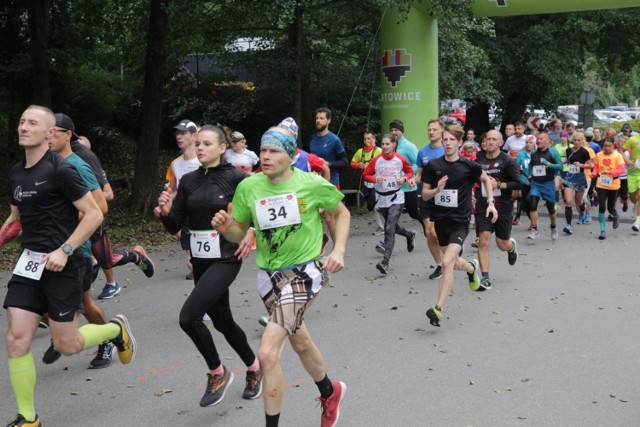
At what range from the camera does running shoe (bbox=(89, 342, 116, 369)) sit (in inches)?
241

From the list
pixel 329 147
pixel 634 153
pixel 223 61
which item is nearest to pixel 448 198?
pixel 329 147

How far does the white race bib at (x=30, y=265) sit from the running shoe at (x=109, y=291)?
417 centimetres

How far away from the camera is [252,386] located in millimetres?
5402

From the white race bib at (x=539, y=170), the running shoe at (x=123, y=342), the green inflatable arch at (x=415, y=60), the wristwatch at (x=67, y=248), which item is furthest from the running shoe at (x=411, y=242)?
the wristwatch at (x=67, y=248)

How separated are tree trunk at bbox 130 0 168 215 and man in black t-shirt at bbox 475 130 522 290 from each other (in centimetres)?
686

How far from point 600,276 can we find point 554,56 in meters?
15.1

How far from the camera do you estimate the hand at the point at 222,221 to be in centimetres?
455

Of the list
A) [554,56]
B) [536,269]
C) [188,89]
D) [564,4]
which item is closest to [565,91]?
[554,56]

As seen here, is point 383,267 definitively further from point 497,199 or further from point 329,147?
point 329,147

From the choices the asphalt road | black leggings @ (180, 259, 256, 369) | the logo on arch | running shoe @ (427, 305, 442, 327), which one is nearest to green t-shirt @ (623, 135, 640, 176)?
the logo on arch

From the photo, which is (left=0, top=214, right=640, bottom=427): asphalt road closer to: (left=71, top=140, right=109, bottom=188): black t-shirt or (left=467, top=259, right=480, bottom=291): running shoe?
(left=467, top=259, right=480, bottom=291): running shoe

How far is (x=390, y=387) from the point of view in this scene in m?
5.62

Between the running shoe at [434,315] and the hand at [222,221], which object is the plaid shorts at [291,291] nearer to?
the hand at [222,221]

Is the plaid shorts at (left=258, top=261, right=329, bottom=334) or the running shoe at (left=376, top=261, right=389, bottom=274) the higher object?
the plaid shorts at (left=258, top=261, right=329, bottom=334)
